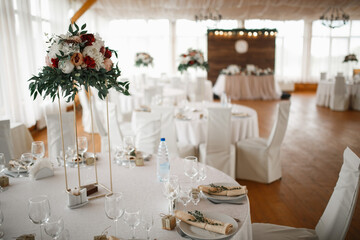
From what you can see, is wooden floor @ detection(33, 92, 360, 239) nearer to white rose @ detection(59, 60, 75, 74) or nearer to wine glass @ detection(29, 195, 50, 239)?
wine glass @ detection(29, 195, 50, 239)

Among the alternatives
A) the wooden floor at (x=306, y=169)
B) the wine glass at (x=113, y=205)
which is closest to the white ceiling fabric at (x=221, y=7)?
the wooden floor at (x=306, y=169)

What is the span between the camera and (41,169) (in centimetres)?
224

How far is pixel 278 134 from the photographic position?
415 cm

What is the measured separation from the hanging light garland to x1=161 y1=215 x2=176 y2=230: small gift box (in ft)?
41.0

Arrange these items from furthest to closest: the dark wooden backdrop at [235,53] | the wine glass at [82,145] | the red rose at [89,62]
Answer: the dark wooden backdrop at [235,53] < the wine glass at [82,145] < the red rose at [89,62]

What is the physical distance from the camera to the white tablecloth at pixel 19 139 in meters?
4.35

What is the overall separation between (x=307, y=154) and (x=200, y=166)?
396 centimetres

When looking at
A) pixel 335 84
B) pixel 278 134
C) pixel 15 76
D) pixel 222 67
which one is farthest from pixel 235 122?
pixel 222 67

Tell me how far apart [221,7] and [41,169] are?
8.99 m

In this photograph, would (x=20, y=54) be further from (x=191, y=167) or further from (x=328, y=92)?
(x=328, y=92)

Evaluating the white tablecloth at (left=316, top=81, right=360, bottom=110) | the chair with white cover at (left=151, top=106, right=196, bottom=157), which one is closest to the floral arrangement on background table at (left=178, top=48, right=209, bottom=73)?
the chair with white cover at (left=151, top=106, right=196, bottom=157)

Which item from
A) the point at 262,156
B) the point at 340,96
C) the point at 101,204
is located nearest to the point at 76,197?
the point at 101,204

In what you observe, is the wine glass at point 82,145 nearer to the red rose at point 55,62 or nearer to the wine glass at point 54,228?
the red rose at point 55,62

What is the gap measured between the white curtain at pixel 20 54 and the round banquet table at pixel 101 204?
4251 mm
